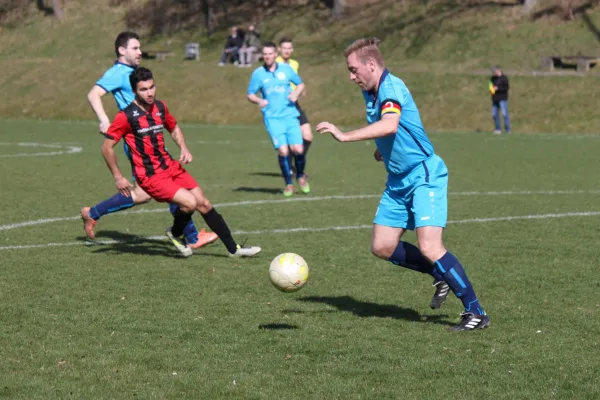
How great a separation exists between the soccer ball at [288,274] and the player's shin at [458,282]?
978 mm

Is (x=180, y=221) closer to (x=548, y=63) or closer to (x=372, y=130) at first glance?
(x=372, y=130)

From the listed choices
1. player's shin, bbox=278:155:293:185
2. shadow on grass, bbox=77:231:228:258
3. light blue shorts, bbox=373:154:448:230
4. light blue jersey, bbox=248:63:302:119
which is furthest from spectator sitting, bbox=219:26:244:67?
light blue shorts, bbox=373:154:448:230

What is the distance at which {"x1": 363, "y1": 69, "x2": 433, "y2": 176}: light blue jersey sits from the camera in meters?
6.51

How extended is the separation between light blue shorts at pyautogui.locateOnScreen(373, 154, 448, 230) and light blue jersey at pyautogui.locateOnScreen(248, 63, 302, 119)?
785 cm

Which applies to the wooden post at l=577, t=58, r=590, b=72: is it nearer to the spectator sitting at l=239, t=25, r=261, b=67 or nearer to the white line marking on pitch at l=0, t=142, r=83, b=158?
the spectator sitting at l=239, t=25, r=261, b=67

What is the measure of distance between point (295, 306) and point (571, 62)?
2967 centimetres

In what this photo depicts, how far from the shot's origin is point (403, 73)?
36.0 meters

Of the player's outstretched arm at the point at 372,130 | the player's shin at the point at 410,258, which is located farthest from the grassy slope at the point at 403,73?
the player's outstretched arm at the point at 372,130

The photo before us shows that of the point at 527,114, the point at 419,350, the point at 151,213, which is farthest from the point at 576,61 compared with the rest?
the point at 419,350

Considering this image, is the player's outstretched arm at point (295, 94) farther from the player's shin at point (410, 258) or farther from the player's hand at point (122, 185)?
the player's shin at point (410, 258)

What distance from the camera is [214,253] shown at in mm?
9656

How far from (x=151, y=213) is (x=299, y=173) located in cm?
296

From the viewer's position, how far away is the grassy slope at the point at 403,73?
32.1 meters

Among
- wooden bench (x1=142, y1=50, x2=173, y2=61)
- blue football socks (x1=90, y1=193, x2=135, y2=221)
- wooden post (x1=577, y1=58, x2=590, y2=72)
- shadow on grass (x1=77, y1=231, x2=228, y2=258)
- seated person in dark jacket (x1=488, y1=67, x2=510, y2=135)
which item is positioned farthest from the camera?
wooden bench (x1=142, y1=50, x2=173, y2=61)
